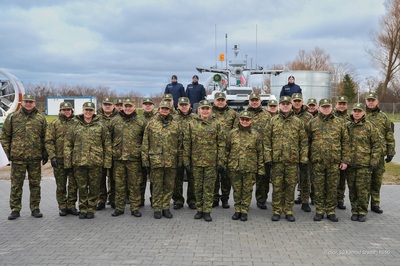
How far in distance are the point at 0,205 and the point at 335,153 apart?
6075 millimetres

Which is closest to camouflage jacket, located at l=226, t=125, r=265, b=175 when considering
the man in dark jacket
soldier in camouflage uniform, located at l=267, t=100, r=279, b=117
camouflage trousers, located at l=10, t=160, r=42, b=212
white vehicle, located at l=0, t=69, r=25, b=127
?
soldier in camouflage uniform, located at l=267, t=100, r=279, b=117

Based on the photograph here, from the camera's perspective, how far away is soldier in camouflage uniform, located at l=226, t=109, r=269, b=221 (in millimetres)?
6379

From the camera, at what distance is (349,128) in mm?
6512

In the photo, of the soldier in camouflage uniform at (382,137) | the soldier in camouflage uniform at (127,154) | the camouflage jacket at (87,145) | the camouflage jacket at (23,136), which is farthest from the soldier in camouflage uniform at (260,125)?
the camouflage jacket at (23,136)

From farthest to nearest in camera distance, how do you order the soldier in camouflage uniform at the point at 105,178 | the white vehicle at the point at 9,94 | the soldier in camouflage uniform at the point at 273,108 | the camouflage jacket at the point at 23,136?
the white vehicle at the point at 9,94 < the soldier in camouflage uniform at the point at 273,108 < the soldier in camouflage uniform at the point at 105,178 < the camouflage jacket at the point at 23,136

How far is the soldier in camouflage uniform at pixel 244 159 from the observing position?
638 centimetres

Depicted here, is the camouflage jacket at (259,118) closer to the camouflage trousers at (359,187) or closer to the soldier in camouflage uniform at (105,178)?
the camouflage trousers at (359,187)

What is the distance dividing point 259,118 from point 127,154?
2.45 m

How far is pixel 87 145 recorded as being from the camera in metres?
6.45

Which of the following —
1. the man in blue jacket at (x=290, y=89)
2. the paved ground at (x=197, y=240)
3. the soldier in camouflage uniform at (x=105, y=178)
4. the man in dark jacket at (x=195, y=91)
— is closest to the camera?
the paved ground at (x=197, y=240)

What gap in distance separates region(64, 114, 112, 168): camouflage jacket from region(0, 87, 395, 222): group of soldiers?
0.02 metres

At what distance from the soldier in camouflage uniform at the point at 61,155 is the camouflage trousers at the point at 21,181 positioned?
0.33 meters

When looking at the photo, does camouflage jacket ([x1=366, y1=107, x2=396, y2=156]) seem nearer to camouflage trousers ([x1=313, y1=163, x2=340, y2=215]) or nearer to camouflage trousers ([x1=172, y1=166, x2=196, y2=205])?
camouflage trousers ([x1=313, y1=163, x2=340, y2=215])

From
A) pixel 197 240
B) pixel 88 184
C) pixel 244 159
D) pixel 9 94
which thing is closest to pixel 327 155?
pixel 244 159
